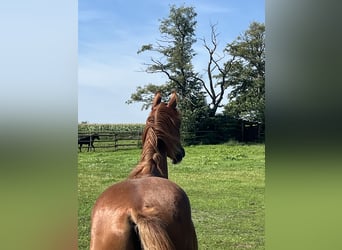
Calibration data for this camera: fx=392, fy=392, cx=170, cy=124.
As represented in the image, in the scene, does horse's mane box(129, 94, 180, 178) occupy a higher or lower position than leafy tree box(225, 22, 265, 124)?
lower

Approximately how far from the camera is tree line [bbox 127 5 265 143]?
9.23 feet

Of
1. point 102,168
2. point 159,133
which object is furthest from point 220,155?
point 159,133

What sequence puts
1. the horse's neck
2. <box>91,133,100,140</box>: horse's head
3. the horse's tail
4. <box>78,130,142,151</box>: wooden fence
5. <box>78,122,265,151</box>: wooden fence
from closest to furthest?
the horse's tail < the horse's neck < <box>78,122,265,151</box>: wooden fence < <box>78,130,142,151</box>: wooden fence < <box>91,133,100,140</box>: horse's head

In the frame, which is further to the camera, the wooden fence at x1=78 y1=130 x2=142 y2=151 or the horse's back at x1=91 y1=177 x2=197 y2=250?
the wooden fence at x1=78 y1=130 x2=142 y2=151

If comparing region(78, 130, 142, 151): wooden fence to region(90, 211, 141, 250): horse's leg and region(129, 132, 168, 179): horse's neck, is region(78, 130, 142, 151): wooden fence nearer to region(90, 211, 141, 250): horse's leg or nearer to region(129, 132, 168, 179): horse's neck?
region(129, 132, 168, 179): horse's neck

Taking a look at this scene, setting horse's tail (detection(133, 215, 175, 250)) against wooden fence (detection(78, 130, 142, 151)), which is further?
wooden fence (detection(78, 130, 142, 151))

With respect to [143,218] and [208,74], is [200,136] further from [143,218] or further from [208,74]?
[143,218]

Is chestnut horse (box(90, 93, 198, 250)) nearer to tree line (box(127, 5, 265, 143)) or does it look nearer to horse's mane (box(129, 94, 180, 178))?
horse's mane (box(129, 94, 180, 178))

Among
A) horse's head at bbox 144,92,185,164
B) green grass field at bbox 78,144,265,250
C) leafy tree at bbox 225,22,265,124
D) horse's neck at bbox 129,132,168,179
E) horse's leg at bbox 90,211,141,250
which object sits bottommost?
green grass field at bbox 78,144,265,250

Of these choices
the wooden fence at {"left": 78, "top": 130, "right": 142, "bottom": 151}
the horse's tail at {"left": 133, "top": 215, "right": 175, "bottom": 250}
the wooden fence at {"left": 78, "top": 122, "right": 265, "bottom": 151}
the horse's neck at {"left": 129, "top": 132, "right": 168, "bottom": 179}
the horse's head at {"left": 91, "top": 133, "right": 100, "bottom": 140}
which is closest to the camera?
the horse's tail at {"left": 133, "top": 215, "right": 175, "bottom": 250}

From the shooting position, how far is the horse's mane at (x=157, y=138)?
5.69 feet

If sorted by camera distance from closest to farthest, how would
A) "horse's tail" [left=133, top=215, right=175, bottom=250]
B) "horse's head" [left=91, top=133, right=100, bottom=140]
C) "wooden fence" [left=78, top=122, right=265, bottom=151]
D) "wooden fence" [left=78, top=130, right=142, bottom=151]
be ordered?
"horse's tail" [left=133, top=215, right=175, bottom=250]
"wooden fence" [left=78, top=122, right=265, bottom=151]
"wooden fence" [left=78, top=130, right=142, bottom=151]
"horse's head" [left=91, top=133, right=100, bottom=140]

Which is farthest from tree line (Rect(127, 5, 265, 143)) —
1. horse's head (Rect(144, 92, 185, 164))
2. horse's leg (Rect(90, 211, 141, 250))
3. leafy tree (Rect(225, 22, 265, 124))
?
horse's leg (Rect(90, 211, 141, 250))
